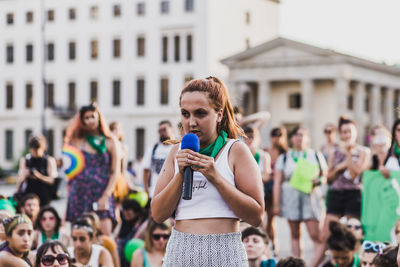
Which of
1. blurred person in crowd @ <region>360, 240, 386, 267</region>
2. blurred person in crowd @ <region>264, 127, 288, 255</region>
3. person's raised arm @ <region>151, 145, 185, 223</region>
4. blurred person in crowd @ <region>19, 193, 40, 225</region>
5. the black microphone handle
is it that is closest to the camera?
the black microphone handle

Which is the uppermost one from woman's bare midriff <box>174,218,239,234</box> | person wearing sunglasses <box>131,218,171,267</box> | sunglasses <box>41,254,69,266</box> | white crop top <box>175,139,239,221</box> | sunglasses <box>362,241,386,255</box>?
white crop top <box>175,139,239,221</box>

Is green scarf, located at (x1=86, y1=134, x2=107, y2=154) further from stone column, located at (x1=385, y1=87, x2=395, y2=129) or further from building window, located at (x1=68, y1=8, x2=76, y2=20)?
stone column, located at (x1=385, y1=87, x2=395, y2=129)

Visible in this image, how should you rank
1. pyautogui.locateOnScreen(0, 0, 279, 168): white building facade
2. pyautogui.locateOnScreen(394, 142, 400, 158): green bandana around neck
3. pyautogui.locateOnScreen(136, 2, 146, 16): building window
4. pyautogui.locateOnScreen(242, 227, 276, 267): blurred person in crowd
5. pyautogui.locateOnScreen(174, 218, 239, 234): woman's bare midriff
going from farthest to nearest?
pyautogui.locateOnScreen(136, 2, 146, 16): building window → pyautogui.locateOnScreen(0, 0, 279, 168): white building facade → pyautogui.locateOnScreen(394, 142, 400, 158): green bandana around neck → pyautogui.locateOnScreen(242, 227, 276, 267): blurred person in crowd → pyautogui.locateOnScreen(174, 218, 239, 234): woman's bare midriff

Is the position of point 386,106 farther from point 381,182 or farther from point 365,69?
point 381,182

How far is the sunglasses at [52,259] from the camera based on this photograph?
5727 mm

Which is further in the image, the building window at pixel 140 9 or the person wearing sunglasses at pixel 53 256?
the building window at pixel 140 9

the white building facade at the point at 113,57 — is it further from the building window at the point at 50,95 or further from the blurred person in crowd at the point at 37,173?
A: the blurred person in crowd at the point at 37,173

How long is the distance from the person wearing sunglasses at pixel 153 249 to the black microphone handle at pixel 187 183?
13.5 feet

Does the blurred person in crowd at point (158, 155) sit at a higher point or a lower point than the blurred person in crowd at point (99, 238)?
higher

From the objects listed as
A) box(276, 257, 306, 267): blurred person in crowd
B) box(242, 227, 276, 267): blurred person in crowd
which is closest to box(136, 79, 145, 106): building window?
box(242, 227, 276, 267): blurred person in crowd

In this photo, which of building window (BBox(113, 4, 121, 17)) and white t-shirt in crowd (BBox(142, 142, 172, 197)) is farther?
building window (BBox(113, 4, 121, 17))

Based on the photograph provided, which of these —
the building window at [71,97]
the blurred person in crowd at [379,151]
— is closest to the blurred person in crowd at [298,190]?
the blurred person in crowd at [379,151]

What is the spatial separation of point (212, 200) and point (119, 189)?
17.9 feet

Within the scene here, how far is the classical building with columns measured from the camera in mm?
58938
